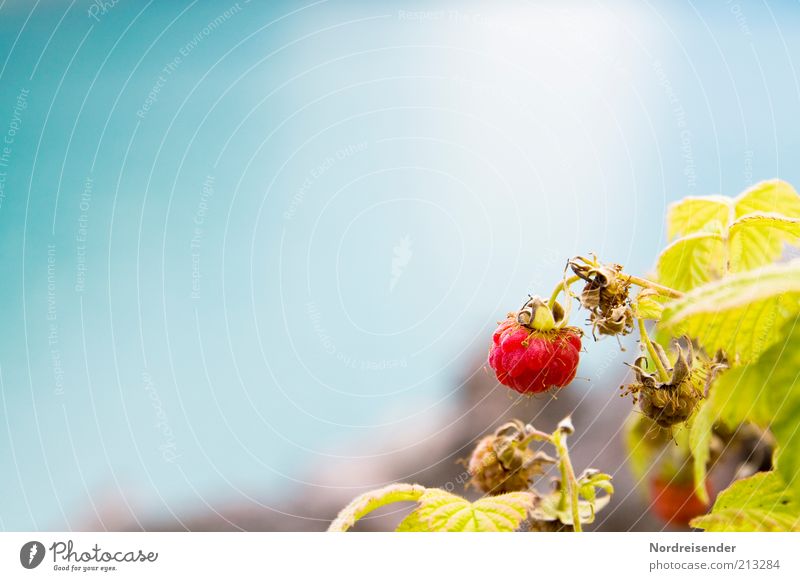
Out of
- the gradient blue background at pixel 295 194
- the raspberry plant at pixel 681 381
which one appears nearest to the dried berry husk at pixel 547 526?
the raspberry plant at pixel 681 381

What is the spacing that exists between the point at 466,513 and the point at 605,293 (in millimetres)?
164

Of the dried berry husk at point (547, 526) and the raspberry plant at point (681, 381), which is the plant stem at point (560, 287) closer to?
the raspberry plant at point (681, 381)

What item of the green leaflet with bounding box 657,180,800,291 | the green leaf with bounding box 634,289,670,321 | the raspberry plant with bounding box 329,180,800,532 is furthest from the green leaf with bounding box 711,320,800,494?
the green leaflet with bounding box 657,180,800,291

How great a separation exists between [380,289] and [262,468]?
0.74 feet

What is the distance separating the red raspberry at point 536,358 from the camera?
0.44m

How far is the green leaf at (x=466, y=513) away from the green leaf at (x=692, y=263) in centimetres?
22

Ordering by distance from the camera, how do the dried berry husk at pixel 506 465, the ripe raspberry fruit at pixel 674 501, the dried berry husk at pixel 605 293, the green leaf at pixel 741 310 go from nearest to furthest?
the green leaf at pixel 741 310 < the dried berry husk at pixel 605 293 < the dried berry husk at pixel 506 465 < the ripe raspberry fruit at pixel 674 501

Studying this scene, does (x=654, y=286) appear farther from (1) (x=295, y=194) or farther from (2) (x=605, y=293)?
(1) (x=295, y=194)

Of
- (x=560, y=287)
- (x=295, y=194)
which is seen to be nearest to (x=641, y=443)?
(x=560, y=287)

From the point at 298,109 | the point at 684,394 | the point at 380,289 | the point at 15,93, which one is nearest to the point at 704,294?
the point at 684,394

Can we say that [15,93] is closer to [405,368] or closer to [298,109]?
[298,109]

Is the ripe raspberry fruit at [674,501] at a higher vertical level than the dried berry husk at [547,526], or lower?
lower

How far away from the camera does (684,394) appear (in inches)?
16.7

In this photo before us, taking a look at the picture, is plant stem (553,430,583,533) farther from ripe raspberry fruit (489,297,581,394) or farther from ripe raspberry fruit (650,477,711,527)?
ripe raspberry fruit (650,477,711,527)
